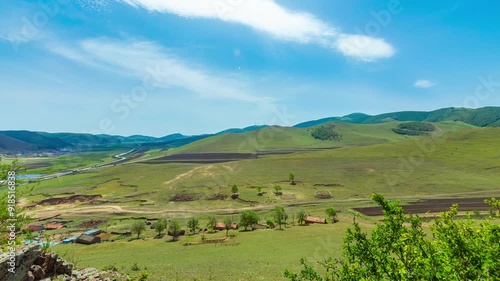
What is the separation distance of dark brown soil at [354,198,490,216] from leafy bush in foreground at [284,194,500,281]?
85.1 m

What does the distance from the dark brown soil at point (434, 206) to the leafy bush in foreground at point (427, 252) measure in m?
85.1

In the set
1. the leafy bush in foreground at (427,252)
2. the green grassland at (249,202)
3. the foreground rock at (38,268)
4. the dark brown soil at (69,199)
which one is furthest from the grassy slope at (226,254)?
the dark brown soil at (69,199)

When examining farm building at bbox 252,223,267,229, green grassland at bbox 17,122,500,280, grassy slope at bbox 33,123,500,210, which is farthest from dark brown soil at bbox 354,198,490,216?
farm building at bbox 252,223,267,229

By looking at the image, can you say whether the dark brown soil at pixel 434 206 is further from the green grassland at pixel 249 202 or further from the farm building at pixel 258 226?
the farm building at pixel 258 226

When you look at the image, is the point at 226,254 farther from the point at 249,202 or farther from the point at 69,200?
the point at 69,200

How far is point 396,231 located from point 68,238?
9161cm

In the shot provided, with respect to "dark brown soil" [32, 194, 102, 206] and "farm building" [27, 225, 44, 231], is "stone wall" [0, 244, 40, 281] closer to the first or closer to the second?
"farm building" [27, 225, 44, 231]

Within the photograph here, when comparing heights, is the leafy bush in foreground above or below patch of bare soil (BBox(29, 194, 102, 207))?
above

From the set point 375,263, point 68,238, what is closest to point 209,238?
point 68,238

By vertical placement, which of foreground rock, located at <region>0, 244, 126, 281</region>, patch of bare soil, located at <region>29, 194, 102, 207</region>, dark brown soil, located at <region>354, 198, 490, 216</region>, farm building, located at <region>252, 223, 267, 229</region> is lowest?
patch of bare soil, located at <region>29, 194, 102, 207</region>

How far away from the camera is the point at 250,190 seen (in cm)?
13975

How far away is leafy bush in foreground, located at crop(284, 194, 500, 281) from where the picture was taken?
37.7 feet

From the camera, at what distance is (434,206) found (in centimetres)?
9919

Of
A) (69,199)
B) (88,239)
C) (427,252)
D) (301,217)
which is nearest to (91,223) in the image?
(88,239)
